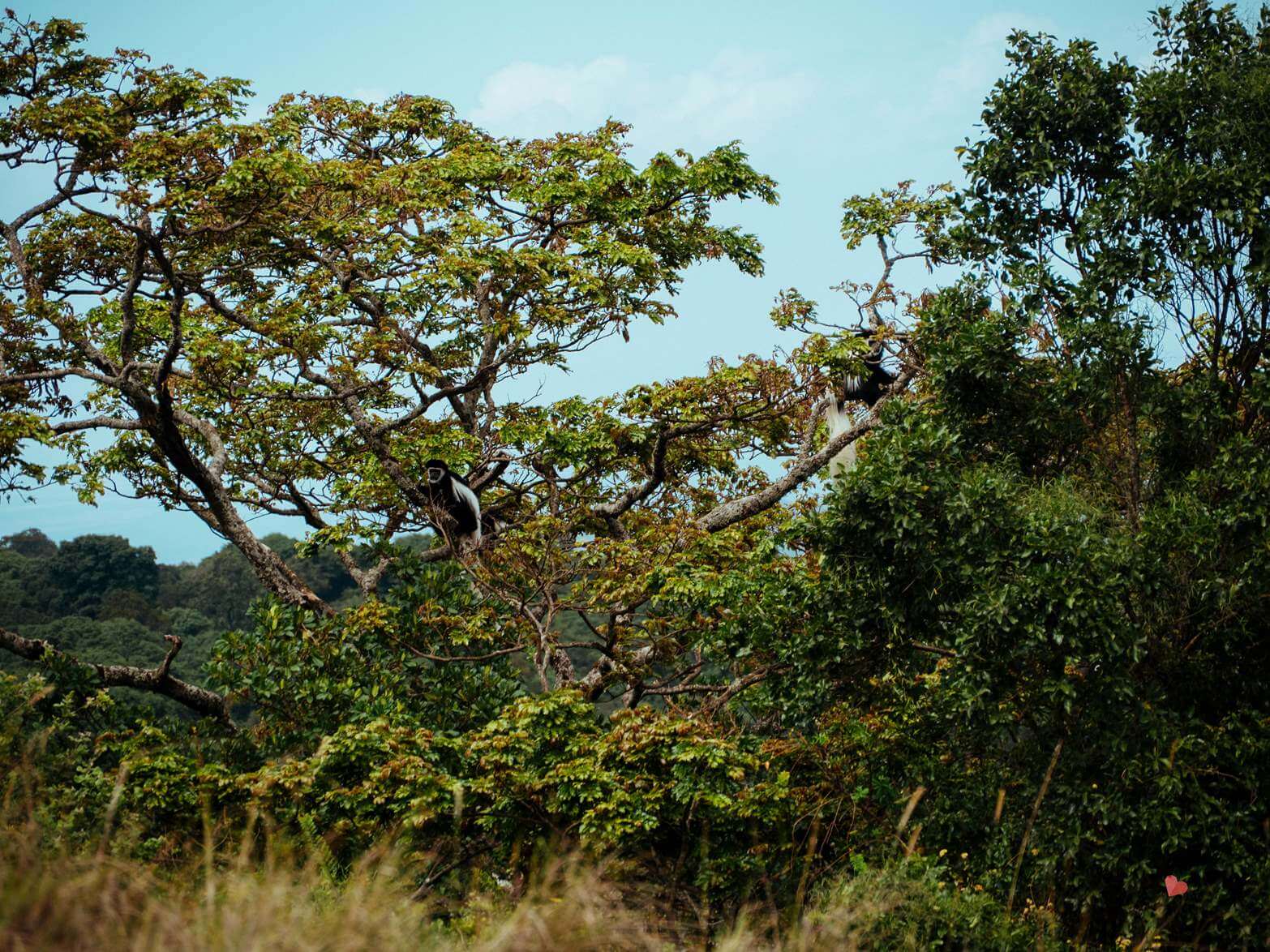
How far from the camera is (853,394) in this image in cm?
1041

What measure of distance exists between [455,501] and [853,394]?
166 inches

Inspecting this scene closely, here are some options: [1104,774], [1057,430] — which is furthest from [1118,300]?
[1104,774]

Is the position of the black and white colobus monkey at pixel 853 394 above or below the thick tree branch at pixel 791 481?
above

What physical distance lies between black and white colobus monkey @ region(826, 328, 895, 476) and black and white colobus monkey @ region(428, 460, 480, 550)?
11.9 ft

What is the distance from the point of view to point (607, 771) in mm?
6191

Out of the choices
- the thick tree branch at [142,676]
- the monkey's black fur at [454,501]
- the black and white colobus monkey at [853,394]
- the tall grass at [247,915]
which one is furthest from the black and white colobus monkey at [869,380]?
the tall grass at [247,915]

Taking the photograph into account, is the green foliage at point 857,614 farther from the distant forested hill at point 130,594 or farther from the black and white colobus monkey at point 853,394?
the distant forested hill at point 130,594

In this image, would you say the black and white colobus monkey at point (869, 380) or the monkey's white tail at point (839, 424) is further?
the monkey's white tail at point (839, 424)

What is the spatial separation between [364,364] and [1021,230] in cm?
645

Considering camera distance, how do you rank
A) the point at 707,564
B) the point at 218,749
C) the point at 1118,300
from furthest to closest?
1. the point at 707,564
2. the point at 218,749
3. the point at 1118,300

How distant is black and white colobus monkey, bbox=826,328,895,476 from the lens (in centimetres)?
1020

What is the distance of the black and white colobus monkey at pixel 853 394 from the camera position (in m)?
10.2

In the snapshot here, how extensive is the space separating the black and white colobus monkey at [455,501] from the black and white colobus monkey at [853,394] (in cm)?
364

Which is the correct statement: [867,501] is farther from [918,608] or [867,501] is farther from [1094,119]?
[1094,119]
